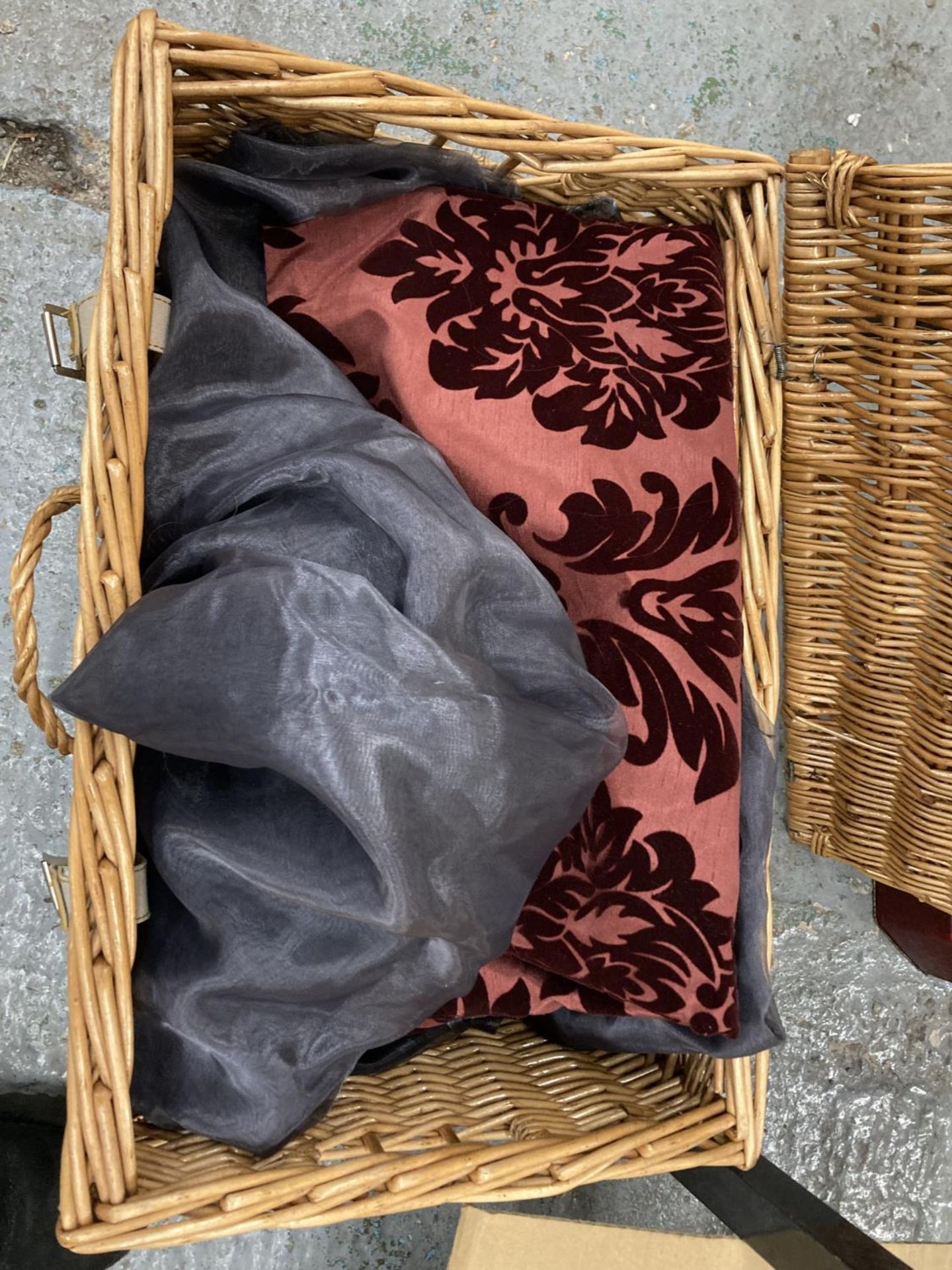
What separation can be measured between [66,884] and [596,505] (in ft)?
1.24

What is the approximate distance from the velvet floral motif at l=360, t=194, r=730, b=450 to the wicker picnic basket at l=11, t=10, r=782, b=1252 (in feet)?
0.14

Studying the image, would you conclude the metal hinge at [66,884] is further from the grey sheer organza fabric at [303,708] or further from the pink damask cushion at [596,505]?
the pink damask cushion at [596,505]

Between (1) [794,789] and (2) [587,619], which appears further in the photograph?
(1) [794,789]

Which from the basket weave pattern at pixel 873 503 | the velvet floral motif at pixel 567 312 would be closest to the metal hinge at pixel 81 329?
the velvet floral motif at pixel 567 312

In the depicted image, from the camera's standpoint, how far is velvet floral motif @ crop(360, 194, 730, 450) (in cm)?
63

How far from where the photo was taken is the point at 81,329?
594mm

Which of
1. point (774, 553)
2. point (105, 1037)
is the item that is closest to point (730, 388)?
point (774, 553)

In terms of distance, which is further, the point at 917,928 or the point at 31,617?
the point at 917,928

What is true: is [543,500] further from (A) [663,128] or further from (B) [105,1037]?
(A) [663,128]

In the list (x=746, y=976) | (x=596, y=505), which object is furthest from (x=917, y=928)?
(x=596, y=505)

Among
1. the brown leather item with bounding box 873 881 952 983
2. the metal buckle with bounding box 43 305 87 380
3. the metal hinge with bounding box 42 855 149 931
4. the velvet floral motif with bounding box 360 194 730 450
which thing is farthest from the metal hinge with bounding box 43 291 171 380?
the brown leather item with bounding box 873 881 952 983

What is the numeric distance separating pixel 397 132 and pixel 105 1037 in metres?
0.80

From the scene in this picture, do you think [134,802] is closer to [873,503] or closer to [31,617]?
[31,617]

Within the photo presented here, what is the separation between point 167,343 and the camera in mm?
590
